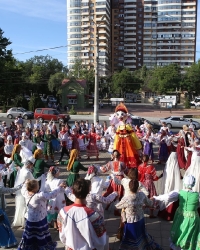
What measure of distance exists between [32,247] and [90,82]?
57.6m

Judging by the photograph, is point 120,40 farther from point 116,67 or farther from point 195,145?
point 195,145

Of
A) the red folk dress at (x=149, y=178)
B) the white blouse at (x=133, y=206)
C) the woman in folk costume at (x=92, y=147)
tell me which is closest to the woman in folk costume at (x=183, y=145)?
the woman in folk costume at (x=92, y=147)

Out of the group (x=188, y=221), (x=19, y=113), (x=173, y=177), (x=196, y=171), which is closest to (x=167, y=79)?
(x=19, y=113)

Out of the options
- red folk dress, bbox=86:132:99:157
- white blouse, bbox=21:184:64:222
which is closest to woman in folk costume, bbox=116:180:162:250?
white blouse, bbox=21:184:64:222

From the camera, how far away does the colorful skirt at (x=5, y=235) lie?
5.47m

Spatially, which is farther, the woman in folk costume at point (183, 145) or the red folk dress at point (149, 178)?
the woman in folk costume at point (183, 145)

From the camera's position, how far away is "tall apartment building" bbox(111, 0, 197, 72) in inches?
4220

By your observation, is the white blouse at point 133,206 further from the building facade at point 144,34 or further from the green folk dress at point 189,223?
the building facade at point 144,34

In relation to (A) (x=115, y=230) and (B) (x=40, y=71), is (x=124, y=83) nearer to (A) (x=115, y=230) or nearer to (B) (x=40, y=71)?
(B) (x=40, y=71)

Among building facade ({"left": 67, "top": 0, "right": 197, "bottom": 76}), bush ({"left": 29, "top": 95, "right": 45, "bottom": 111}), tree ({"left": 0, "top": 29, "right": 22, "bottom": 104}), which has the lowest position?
bush ({"left": 29, "top": 95, "right": 45, "bottom": 111})

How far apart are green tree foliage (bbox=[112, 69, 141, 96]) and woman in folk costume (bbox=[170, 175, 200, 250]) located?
→ 62290mm

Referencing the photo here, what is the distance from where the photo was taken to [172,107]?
52.8 m

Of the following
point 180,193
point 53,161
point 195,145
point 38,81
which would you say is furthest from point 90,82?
point 180,193

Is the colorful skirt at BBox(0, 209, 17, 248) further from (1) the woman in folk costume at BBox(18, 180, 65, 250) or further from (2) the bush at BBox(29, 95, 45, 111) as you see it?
(2) the bush at BBox(29, 95, 45, 111)
